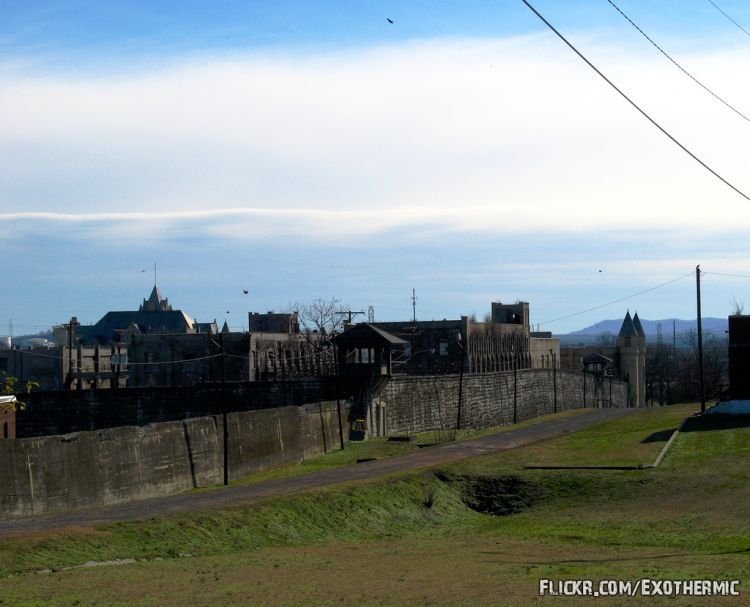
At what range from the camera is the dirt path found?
74.3 ft

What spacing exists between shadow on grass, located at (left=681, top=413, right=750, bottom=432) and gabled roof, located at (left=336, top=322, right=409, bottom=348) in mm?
12905

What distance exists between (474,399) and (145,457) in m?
29.0

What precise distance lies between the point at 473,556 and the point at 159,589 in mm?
7330

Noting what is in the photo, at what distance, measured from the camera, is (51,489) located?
88.2 ft

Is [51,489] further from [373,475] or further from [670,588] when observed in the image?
[670,588]

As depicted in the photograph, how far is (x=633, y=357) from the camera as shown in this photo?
131 metres

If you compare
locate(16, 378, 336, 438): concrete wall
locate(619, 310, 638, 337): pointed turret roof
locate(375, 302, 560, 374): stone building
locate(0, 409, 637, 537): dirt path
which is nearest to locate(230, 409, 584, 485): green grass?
locate(0, 409, 637, 537): dirt path

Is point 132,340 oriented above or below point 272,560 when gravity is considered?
above

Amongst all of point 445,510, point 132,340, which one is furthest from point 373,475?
point 132,340

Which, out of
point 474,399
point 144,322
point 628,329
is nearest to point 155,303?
→ point 144,322

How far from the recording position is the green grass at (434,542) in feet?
54.5

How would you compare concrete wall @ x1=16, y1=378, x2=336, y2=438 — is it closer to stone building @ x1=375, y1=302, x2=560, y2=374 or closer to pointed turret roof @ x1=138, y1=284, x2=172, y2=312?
stone building @ x1=375, y1=302, x2=560, y2=374

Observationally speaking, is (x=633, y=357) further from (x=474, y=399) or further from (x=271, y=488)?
(x=271, y=488)

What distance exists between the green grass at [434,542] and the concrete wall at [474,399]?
433 inches
